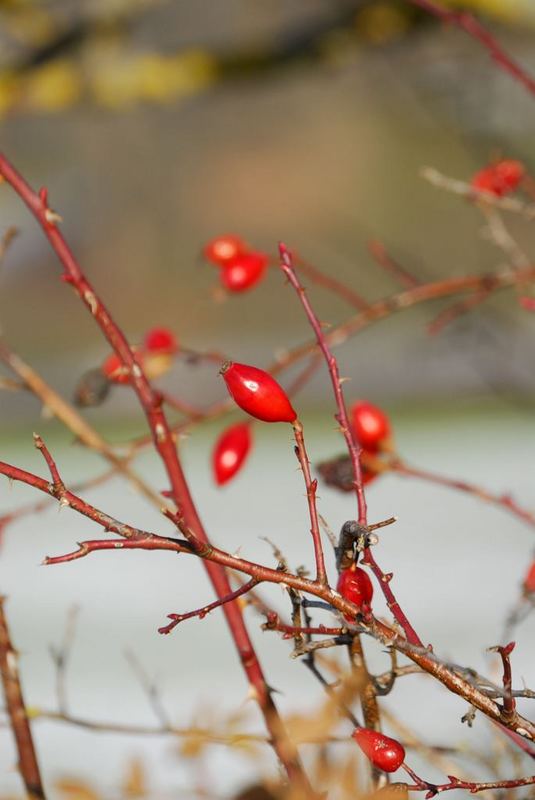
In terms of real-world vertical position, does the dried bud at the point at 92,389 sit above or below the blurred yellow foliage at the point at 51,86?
below

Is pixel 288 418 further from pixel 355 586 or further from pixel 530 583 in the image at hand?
pixel 530 583

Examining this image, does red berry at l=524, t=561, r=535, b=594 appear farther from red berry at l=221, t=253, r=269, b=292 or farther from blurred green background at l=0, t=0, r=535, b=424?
blurred green background at l=0, t=0, r=535, b=424

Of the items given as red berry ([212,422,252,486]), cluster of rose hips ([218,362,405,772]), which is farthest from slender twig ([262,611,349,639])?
red berry ([212,422,252,486])

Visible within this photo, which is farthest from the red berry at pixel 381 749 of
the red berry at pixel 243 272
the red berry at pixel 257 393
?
the red berry at pixel 243 272

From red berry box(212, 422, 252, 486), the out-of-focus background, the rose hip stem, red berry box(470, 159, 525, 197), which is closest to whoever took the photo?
the rose hip stem

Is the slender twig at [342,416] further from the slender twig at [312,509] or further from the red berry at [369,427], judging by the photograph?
the red berry at [369,427]

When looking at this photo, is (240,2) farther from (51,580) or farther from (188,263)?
(51,580)

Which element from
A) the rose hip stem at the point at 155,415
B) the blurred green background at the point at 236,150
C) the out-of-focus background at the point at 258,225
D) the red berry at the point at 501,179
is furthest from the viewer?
the blurred green background at the point at 236,150
